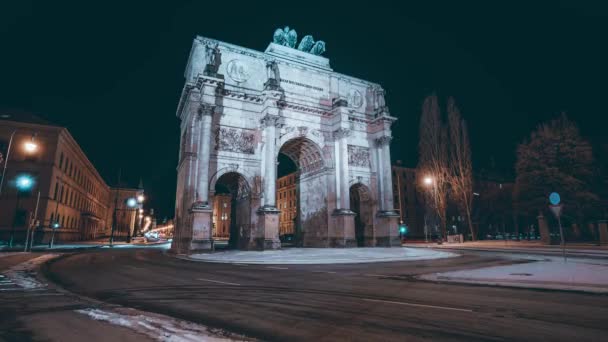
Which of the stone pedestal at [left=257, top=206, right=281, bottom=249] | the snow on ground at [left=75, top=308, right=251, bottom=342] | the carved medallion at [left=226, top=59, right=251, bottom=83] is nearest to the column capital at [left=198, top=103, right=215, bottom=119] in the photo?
the carved medallion at [left=226, top=59, right=251, bottom=83]

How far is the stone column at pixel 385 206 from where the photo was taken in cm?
3002

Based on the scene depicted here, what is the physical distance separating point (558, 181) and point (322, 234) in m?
25.4

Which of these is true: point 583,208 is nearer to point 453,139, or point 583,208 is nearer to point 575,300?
point 453,139

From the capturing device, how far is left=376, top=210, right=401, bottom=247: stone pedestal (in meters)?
29.9

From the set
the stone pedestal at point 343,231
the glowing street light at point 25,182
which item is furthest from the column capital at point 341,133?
the glowing street light at point 25,182

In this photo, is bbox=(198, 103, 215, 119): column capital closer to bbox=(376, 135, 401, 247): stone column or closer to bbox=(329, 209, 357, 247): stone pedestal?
bbox=(329, 209, 357, 247): stone pedestal

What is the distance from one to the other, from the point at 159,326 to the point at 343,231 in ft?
79.1

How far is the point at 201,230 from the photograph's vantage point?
2273cm

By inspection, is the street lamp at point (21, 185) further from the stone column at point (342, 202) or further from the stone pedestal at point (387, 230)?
the stone pedestal at point (387, 230)

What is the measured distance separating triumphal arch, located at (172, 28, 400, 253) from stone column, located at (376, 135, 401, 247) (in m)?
0.10

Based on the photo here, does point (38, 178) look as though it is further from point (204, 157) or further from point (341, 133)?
point (341, 133)

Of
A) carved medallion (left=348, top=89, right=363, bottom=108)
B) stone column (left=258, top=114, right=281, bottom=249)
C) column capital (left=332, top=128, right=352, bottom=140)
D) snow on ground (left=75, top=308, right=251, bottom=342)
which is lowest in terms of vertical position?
snow on ground (left=75, top=308, right=251, bottom=342)

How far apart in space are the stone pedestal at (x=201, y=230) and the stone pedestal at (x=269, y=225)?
13.4 ft

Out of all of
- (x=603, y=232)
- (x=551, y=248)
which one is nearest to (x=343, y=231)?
(x=551, y=248)
